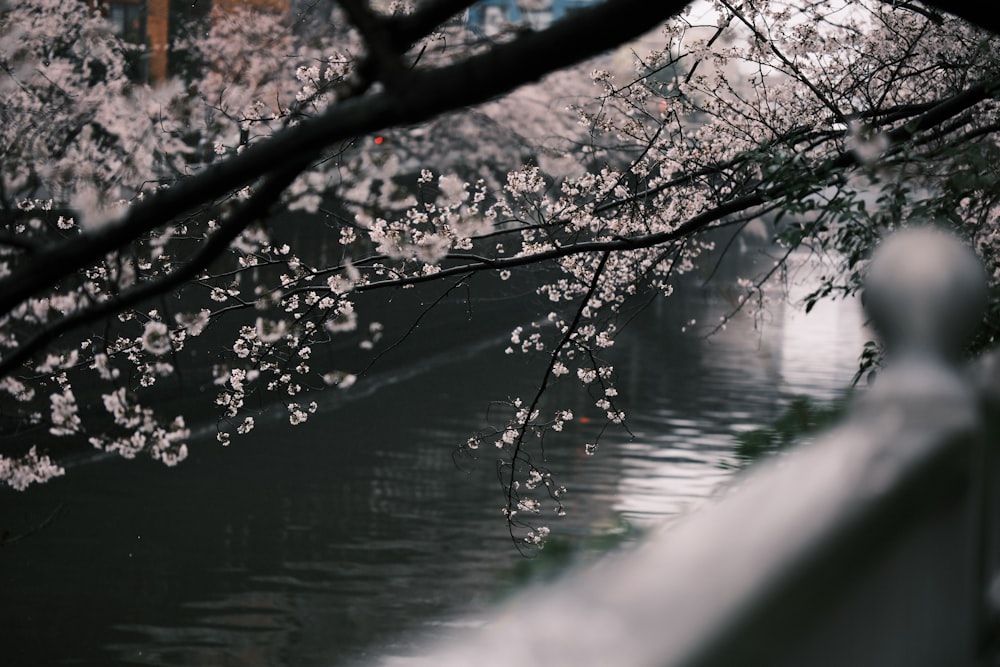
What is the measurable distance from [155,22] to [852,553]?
28.3 meters

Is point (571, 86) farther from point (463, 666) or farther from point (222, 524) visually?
point (463, 666)

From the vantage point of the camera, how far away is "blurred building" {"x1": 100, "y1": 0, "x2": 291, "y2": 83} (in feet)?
82.5

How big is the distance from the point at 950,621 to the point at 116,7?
2863 cm

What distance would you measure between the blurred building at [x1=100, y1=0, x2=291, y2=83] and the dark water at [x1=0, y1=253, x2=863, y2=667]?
10.0 m

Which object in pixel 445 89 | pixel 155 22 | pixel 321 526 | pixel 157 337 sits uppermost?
pixel 155 22

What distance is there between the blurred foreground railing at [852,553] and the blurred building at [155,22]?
2461 cm

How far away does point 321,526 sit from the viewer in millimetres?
11930

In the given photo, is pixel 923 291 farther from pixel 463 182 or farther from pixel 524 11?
pixel 463 182

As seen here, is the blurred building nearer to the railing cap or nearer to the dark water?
the dark water

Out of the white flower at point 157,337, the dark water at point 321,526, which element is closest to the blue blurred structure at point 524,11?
the white flower at point 157,337

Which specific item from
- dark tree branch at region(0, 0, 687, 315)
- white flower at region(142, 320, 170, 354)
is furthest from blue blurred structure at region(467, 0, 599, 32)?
white flower at region(142, 320, 170, 354)

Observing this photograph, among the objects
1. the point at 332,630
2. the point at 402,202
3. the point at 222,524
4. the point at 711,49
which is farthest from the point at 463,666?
the point at 222,524

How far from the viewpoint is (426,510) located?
12.5m

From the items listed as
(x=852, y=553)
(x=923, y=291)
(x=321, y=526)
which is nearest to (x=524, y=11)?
(x=923, y=291)
